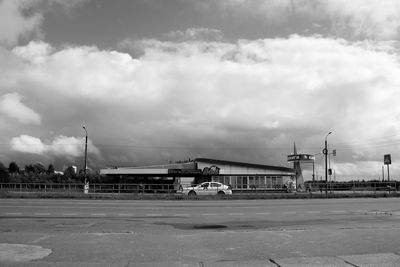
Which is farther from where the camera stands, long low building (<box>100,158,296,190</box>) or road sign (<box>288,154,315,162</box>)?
road sign (<box>288,154,315,162</box>)

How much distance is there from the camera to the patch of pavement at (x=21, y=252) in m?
8.09

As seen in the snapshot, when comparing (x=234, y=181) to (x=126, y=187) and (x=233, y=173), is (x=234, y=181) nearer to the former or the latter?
(x=233, y=173)

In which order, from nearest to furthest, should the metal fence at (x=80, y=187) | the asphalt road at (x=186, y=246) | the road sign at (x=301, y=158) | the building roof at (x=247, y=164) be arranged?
the asphalt road at (x=186, y=246) < the metal fence at (x=80, y=187) < the building roof at (x=247, y=164) < the road sign at (x=301, y=158)

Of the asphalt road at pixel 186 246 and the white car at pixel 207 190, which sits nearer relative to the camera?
the asphalt road at pixel 186 246

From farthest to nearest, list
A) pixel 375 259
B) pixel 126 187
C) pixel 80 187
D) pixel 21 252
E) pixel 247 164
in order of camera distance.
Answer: pixel 247 164, pixel 80 187, pixel 126 187, pixel 21 252, pixel 375 259

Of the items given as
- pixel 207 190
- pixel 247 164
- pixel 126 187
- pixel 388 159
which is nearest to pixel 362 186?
pixel 388 159

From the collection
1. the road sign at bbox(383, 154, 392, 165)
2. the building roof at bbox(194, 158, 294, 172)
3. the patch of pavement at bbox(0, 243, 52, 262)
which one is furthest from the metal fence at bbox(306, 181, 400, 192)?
the patch of pavement at bbox(0, 243, 52, 262)

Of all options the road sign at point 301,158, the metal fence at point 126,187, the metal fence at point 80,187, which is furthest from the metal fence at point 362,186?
the metal fence at point 80,187

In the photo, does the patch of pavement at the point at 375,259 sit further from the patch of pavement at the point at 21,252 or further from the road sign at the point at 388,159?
the road sign at the point at 388,159

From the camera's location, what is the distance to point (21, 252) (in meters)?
8.69

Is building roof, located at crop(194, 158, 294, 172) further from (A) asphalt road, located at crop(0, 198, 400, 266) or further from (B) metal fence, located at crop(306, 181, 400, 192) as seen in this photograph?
(A) asphalt road, located at crop(0, 198, 400, 266)

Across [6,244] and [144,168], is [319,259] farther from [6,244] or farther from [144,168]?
[144,168]

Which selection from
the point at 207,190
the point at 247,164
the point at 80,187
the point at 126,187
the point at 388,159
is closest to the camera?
the point at 207,190

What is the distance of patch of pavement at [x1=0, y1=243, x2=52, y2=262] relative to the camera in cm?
809
